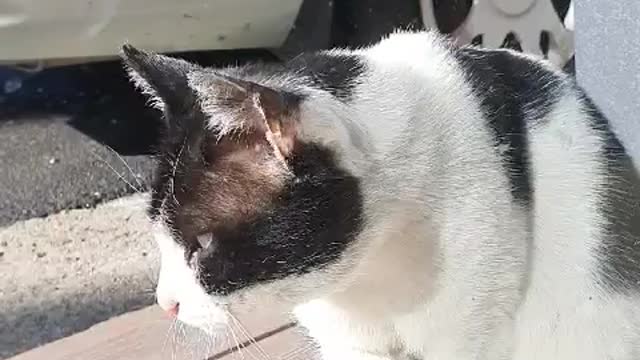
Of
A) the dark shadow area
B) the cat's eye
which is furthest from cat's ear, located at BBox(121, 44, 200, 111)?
the dark shadow area

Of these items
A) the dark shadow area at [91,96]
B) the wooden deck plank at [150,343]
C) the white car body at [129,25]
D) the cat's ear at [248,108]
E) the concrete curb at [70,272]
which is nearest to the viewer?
the cat's ear at [248,108]

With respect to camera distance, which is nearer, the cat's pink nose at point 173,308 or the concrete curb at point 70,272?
the cat's pink nose at point 173,308

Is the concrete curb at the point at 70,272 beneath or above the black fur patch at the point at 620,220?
beneath

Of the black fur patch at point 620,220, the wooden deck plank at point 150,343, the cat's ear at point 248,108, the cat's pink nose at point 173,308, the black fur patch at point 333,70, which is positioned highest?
the cat's ear at point 248,108

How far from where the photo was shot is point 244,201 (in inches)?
32.5

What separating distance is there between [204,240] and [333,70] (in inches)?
7.1

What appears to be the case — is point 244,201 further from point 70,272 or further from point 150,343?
point 70,272

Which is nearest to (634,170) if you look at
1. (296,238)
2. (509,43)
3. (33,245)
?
(296,238)

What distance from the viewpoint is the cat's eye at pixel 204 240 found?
84 cm

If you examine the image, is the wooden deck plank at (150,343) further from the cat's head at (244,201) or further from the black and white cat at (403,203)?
the cat's head at (244,201)

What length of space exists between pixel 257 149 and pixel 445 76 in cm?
22

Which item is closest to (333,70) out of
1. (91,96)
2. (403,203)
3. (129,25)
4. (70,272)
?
(403,203)

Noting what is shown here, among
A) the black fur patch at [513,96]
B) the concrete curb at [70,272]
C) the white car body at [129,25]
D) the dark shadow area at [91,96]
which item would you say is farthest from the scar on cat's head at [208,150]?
the dark shadow area at [91,96]

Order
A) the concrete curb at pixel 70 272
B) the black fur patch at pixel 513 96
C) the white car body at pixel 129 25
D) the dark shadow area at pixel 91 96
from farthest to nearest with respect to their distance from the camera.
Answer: the dark shadow area at pixel 91 96
the white car body at pixel 129 25
the concrete curb at pixel 70 272
the black fur patch at pixel 513 96
